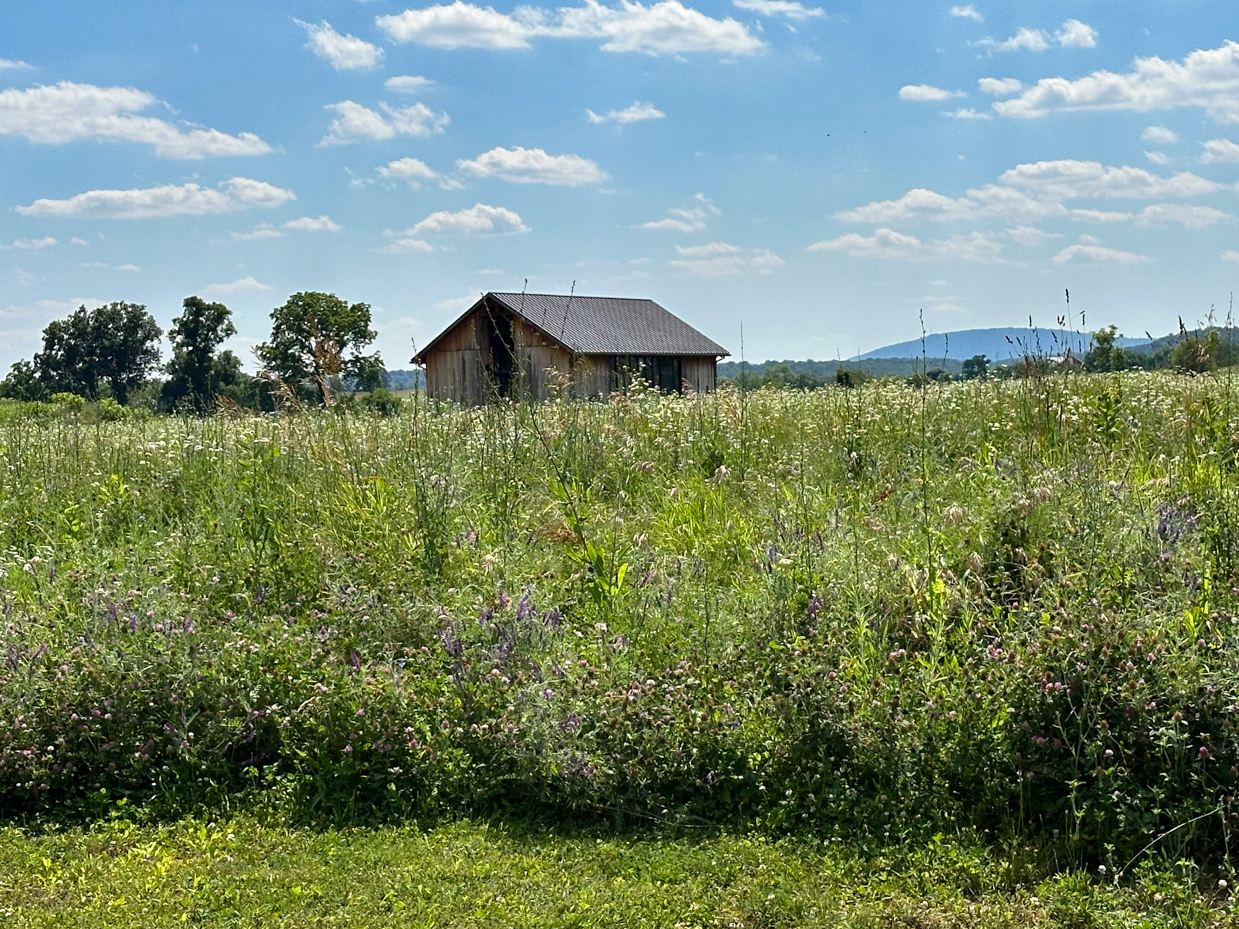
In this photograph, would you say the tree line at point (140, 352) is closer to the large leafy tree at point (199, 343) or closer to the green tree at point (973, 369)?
the large leafy tree at point (199, 343)

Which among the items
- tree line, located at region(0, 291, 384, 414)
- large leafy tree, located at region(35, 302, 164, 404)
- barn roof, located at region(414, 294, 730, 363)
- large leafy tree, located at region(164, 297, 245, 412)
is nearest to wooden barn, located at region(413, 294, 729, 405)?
barn roof, located at region(414, 294, 730, 363)

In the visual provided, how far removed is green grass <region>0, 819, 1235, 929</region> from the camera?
3.47 metres

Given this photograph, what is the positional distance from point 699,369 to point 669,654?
33.5m

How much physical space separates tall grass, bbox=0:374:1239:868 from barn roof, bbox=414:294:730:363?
88.8ft

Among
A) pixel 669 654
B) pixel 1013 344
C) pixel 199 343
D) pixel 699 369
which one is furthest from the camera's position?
pixel 199 343

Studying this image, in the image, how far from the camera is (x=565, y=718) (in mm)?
4316

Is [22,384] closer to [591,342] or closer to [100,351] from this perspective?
[100,351]

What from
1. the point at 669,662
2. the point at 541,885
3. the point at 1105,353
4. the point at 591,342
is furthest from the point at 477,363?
the point at 541,885

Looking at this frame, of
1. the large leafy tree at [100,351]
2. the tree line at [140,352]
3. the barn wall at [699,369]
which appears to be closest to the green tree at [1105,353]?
the barn wall at [699,369]

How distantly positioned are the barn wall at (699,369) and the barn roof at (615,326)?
41 cm

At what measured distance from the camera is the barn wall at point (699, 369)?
3728cm

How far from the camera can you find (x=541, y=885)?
374 cm

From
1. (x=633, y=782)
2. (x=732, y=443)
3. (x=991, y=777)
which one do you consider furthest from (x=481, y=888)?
(x=732, y=443)

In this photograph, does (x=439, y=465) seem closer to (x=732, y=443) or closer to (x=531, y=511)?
(x=531, y=511)
